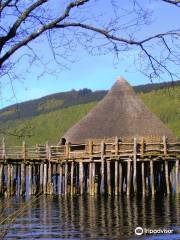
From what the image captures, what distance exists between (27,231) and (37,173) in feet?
72.2

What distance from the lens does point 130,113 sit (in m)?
40.5

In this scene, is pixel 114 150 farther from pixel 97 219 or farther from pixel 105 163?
pixel 97 219

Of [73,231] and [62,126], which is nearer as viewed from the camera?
[73,231]

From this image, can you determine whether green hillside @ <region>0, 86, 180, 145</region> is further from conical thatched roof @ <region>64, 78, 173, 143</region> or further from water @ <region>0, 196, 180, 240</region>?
water @ <region>0, 196, 180, 240</region>

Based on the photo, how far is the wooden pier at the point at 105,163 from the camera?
113 feet

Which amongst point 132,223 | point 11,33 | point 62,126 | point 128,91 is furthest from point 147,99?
point 11,33

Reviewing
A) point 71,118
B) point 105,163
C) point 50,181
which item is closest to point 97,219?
point 105,163

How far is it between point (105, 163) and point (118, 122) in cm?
354

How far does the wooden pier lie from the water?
5.89 ft

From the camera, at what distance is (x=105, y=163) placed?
123 feet

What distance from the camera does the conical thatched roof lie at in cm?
3928

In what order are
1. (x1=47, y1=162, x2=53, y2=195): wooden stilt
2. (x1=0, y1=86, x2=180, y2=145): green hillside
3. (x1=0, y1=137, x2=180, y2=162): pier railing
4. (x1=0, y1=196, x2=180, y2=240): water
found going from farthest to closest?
(x1=0, y1=86, x2=180, y2=145): green hillside, (x1=47, y1=162, x2=53, y2=195): wooden stilt, (x1=0, y1=137, x2=180, y2=162): pier railing, (x1=0, y1=196, x2=180, y2=240): water

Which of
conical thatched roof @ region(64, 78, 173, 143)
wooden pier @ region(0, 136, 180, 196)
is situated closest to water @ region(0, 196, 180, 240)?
wooden pier @ region(0, 136, 180, 196)

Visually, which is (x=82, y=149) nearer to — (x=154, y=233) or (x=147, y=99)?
(x=154, y=233)
